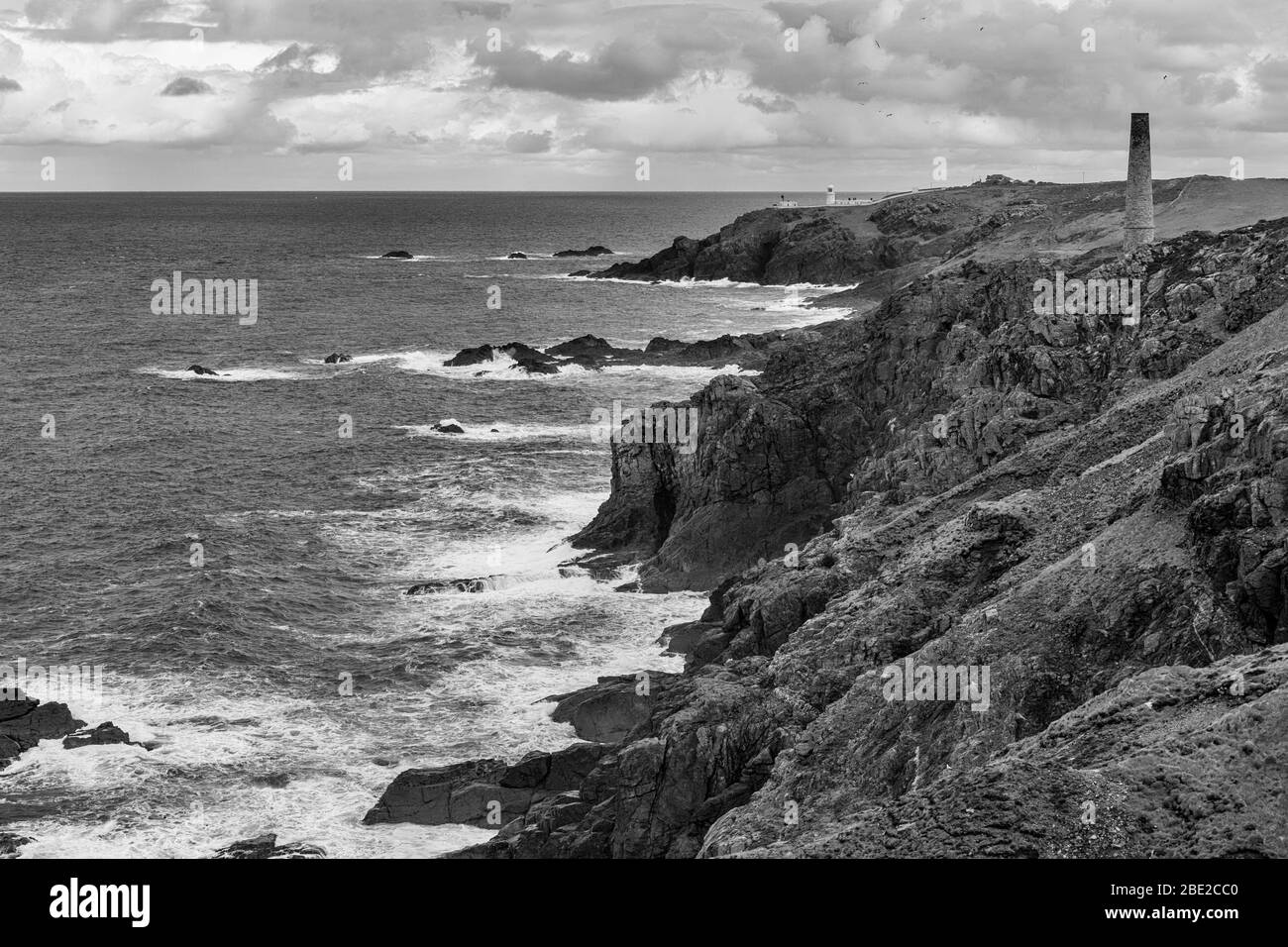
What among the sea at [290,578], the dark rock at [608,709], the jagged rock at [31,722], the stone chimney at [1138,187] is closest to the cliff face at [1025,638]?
the dark rock at [608,709]

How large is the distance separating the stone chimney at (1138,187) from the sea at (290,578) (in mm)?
27001

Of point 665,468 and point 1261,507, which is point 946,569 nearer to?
point 1261,507

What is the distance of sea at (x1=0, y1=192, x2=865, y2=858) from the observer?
123 ft

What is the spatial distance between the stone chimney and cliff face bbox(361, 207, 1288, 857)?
817 centimetres

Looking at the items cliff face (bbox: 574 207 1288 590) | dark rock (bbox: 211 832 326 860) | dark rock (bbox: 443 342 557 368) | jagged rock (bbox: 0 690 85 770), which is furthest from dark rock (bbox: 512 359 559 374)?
dark rock (bbox: 211 832 326 860)

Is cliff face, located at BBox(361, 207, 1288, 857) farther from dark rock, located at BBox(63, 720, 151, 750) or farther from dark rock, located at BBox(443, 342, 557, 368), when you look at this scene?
dark rock, located at BBox(443, 342, 557, 368)

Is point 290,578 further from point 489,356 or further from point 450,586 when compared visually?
point 489,356

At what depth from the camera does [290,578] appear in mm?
54500

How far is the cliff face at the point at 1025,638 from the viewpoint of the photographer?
1888 centimetres

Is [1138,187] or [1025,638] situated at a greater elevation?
[1138,187]

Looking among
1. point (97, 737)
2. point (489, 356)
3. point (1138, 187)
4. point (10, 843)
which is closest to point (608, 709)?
point (97, 737)

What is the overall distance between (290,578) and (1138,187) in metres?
40.0
